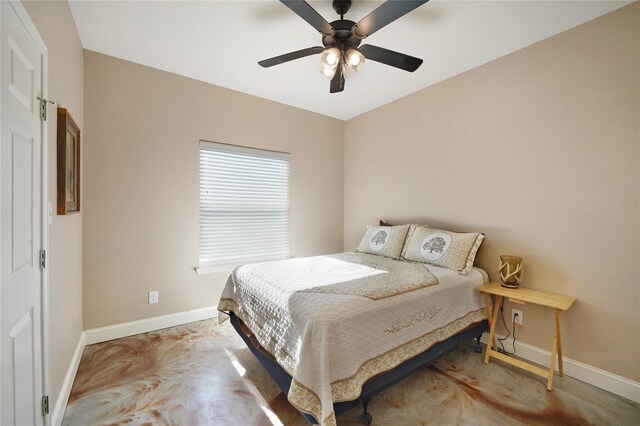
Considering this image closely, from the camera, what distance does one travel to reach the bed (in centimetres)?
140

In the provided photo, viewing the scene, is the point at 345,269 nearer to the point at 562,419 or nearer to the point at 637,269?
the point at 562,419

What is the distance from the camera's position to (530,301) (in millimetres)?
2008

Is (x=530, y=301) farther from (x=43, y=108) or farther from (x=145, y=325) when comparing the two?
(x=145, y=325)

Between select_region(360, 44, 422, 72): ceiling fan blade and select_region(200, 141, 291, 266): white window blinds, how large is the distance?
74.3 inches

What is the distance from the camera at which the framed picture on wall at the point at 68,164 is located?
1.66 meters

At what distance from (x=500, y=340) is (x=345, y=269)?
157cm

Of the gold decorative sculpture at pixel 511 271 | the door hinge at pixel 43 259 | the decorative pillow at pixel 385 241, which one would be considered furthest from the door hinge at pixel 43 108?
the gold decorative sculpture at pixel 511 271

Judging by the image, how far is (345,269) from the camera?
2.38 metres

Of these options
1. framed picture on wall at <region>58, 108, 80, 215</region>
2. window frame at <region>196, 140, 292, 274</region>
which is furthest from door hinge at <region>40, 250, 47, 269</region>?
window frame at <region>196, 140, 292, 274</region>

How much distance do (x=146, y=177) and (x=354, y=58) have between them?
2.27 meters

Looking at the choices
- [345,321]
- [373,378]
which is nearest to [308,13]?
[345,321]

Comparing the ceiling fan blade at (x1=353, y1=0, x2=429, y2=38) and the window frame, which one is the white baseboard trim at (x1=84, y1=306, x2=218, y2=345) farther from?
the ceiling fan blade at (x1=353, y1=0, x2=429, y2=38)

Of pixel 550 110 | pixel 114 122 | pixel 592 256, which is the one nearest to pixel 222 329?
pixel 114 122

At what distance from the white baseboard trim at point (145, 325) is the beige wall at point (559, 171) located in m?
2.77
